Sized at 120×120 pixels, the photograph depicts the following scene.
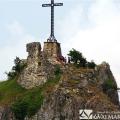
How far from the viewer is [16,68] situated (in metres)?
184

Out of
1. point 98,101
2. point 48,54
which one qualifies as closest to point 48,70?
point 48,54

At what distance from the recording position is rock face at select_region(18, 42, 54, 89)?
17350 cm

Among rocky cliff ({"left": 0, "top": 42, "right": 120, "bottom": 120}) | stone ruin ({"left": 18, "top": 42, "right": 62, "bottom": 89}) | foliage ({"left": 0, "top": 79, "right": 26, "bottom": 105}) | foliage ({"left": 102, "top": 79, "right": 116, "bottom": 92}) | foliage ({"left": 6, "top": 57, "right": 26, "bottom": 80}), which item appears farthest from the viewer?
foliage ({"left": 6, "top": 57, "right": 26, "bottom": 80})

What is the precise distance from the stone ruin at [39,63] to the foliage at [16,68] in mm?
2986

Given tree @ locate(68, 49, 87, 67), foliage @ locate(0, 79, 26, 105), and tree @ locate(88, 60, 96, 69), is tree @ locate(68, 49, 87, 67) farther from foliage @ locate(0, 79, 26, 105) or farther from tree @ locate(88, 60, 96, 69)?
foliage @ locate(0, 79, 26, 105)

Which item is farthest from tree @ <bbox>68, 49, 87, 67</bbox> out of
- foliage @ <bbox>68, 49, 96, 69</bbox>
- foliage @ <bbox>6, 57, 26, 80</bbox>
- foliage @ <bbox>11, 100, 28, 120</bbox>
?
foliage @ <bbox>11, 100, 28, 120</bbox>

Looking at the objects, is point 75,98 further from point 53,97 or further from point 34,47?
point 34,47

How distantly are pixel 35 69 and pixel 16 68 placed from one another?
9.77m

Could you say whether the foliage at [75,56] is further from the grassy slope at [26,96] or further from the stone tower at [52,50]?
the grassy slope at [26,96]

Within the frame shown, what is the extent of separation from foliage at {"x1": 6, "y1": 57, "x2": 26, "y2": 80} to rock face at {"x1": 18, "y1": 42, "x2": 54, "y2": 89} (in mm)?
3115

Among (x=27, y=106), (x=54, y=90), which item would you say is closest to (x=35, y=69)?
(x=27, y=106)

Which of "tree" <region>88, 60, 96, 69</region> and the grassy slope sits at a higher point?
"tree" <region>88, 60, 96, 69</region>

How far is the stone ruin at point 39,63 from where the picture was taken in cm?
17362

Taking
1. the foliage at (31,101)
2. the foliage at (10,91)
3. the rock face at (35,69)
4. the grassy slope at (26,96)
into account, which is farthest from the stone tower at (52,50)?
the foliage at (10,91)
